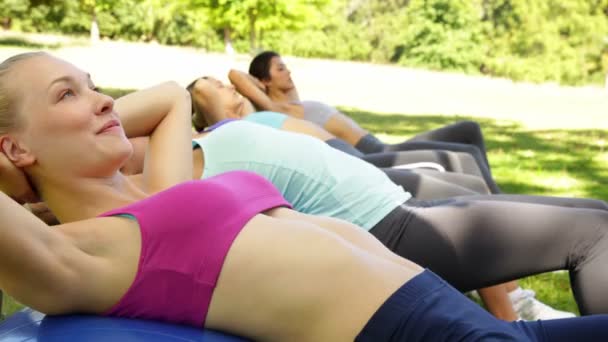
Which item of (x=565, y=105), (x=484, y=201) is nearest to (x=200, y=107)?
(x=484, y=201)

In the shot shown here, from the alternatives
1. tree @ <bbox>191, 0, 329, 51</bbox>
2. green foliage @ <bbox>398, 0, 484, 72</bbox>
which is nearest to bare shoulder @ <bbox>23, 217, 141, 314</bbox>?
tree @ <bbox>191, 0, 329, 51</bbox>

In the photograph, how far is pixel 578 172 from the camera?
8.82 m

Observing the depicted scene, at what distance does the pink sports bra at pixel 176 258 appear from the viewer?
1775mm

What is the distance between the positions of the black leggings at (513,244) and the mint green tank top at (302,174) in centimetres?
27

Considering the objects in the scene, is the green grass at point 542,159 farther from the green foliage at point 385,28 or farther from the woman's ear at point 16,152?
the green foliage at point 385,28

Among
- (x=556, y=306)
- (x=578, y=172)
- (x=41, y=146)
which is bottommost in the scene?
(x=578, y=172)

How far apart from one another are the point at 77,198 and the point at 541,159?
27.6 ft

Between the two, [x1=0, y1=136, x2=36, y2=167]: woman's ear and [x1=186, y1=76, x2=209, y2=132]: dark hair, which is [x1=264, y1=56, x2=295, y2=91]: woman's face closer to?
[x1=186, y1=76, x2=209, y2=132]: dark hair

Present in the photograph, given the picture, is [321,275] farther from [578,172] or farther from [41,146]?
[578,172]

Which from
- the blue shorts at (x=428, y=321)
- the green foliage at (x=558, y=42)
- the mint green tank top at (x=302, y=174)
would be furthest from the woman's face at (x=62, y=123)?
the green foliage at (x=558, y=42)

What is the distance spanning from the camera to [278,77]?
6.29 meters

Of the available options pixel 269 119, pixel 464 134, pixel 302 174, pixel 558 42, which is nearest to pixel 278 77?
pixel 464 134

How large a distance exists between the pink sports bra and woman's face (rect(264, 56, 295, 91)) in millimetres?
4481

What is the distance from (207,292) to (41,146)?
55cm
